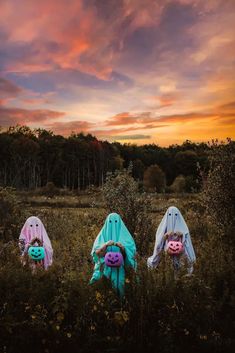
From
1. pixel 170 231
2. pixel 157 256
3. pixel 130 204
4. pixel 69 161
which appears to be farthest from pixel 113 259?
pixel 69 161

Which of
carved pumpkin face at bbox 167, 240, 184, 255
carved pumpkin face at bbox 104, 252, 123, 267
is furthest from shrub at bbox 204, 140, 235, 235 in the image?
carved pumpkin face at bbox 104, 252, 123, 267

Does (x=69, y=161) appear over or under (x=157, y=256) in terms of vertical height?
over

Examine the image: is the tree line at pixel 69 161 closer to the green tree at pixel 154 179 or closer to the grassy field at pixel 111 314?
the green tree at pixel 154 179

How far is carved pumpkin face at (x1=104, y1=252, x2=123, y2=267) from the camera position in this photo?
24.7 feet

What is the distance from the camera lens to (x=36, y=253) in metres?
9.53

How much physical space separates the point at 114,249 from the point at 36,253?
2400 mm

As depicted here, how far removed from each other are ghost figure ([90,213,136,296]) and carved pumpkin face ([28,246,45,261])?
1.90 metres

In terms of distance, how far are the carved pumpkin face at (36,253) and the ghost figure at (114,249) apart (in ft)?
6.25

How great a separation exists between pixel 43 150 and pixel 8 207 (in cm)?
8521

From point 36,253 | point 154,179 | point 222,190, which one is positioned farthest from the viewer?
Answer: point 154,179

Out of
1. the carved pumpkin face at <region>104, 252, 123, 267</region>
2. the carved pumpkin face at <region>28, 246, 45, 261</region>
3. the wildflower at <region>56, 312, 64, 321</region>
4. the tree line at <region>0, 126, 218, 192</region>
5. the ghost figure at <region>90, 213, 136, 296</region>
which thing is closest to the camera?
the wildflower at <region>56, 312, 64, 321</region>

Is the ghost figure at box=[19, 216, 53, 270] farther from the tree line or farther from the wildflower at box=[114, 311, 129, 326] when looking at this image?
the tree line

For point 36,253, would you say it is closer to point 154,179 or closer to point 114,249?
point 114,249

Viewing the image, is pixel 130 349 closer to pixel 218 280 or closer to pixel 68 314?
pixel 68 314
